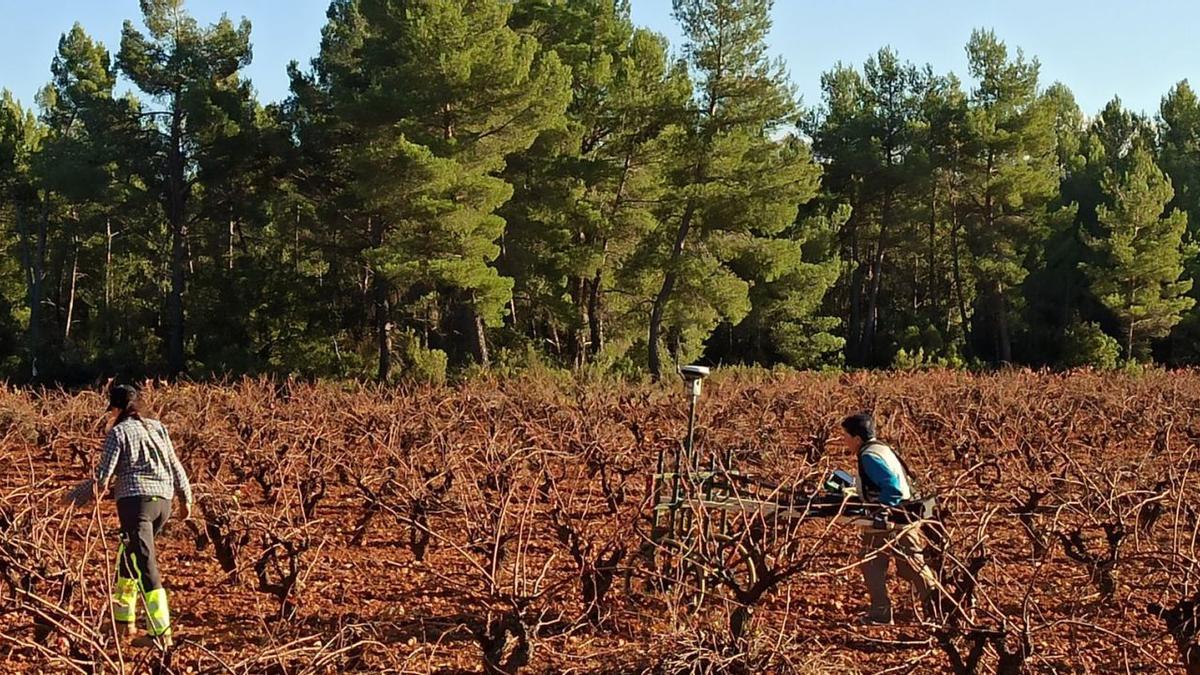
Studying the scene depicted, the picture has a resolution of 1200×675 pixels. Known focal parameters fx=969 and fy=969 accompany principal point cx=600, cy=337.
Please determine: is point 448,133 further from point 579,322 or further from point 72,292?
point 72,292

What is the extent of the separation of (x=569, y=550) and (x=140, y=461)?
86.4 inches

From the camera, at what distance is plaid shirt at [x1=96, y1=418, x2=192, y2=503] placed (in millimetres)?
4750

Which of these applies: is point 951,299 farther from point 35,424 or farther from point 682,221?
point 35,424

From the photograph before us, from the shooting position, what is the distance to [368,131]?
20953mm

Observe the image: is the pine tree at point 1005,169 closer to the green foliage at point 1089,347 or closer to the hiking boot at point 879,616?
the green foliage at point 1089,347

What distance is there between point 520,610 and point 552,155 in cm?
1835

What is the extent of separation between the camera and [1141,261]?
28.1m

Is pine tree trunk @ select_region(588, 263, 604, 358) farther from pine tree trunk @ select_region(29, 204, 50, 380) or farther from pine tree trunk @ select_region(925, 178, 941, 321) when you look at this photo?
pine tree trunk @ select_region(29, 204, 50, 380)

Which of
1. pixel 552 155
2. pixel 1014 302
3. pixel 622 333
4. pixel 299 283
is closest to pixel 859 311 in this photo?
pixel 1014 302

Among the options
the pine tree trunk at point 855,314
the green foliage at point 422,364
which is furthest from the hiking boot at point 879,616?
the pine tree trunk at point 855,314

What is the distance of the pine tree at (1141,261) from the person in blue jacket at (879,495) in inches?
1034

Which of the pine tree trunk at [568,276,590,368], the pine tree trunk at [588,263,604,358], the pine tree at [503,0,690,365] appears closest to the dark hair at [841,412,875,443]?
the pine tree at [503,0,690,365]

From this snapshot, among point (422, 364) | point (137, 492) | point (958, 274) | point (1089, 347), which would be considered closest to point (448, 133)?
point (422, 364)

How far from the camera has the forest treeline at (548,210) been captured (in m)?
20.0
